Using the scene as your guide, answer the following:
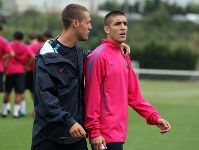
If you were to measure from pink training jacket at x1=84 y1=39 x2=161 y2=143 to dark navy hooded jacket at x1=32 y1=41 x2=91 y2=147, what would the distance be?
0.14m

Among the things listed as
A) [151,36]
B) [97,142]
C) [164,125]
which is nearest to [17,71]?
[164,125]

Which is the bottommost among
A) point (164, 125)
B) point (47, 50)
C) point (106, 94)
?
point (164, 125)

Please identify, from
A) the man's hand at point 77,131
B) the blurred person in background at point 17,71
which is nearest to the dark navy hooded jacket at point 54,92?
the man's hand at point 77,131

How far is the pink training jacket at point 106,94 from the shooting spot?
192 inches

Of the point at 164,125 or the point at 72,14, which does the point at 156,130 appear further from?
the point at 72,14

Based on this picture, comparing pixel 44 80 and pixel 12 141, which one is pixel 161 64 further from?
pixel 44 80

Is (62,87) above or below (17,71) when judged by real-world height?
above

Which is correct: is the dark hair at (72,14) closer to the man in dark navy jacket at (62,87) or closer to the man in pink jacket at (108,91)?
the man in dark navy jacket at (62,87)

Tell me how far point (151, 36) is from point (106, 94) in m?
30.7

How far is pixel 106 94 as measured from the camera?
5000mm

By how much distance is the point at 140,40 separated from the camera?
118 feet

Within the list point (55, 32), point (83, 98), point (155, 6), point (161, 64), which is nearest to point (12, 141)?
point (83, 98)

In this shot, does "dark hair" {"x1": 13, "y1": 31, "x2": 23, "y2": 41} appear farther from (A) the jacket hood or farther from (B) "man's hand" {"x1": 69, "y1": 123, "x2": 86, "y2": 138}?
(B) "man's hand" {"x1": 69, "y1": 123, "x2": 86, "y2": 138}

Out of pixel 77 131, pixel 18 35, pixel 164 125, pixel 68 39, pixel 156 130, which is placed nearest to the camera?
pixel 77 131
